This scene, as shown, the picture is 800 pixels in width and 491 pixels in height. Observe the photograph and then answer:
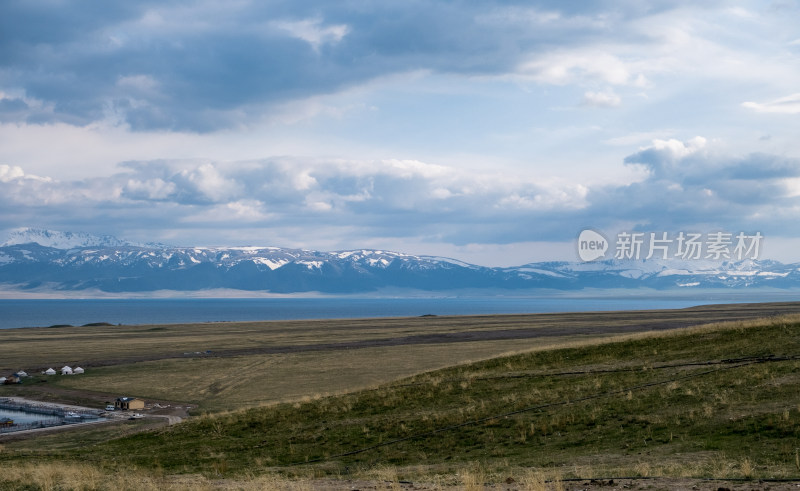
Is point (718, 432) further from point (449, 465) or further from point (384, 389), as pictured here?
point (384, 389)

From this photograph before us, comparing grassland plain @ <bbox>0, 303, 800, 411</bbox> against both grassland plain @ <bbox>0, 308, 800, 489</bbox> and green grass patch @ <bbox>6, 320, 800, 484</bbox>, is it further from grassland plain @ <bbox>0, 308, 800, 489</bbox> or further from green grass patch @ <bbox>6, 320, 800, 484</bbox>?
grassland plain @ <bbox>0, 308, 800, 489</bbox>

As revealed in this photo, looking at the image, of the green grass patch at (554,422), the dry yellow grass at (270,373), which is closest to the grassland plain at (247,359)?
the dry yellow grass at (270,373)

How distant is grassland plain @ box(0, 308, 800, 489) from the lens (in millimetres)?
17953

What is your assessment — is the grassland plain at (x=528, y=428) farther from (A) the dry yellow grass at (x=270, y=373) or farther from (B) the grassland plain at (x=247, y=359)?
(A) the dry yellow grass at (x=270, y=373)

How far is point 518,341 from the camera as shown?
3809 inches

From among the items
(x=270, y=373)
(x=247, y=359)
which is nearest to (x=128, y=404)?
(x=270, y=373)

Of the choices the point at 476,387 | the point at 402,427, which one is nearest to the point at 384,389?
the point at 476,387

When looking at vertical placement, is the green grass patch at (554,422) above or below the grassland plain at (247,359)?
above

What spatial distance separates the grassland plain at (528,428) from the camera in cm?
1795

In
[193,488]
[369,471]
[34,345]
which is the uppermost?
[193,488]

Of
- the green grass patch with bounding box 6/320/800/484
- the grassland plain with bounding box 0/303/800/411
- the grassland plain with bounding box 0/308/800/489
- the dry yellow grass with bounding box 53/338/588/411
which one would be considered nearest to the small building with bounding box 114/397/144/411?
the grassland plain with bounding box 0/303/800/411

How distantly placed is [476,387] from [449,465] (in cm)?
1339

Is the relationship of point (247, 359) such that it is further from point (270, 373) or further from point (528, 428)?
point (528, 428)

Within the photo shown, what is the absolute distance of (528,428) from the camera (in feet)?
79.8
